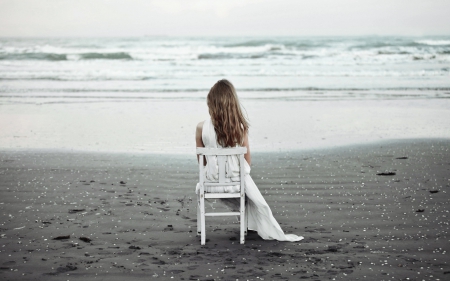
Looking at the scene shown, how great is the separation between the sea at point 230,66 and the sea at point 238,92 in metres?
0.06

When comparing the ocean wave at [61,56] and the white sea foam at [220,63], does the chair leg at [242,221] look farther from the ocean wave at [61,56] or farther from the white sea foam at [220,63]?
the ocean wave at [61,56]

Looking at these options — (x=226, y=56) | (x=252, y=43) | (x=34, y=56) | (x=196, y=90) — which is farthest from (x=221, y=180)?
(x=252, y=43)

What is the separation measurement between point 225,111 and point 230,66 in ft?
69.9

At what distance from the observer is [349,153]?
8.43 m

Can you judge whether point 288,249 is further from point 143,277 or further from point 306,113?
point 306,113

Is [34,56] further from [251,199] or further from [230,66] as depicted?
[251,199]

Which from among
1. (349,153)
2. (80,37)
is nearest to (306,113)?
(349,153)

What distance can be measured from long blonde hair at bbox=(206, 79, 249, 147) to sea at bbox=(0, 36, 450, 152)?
104 centimetres

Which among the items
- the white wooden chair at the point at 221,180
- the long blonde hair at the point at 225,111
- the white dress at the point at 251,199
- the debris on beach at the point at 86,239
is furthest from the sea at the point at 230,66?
the debris on beach at the point at 86,239

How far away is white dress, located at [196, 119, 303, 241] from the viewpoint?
454cm

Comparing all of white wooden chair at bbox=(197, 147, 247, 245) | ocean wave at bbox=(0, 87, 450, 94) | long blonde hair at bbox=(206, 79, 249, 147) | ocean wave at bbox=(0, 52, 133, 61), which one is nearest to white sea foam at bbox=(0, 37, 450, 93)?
ocean wave at bbox=(0, 52, 133, 61)

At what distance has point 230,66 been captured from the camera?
25.5 m

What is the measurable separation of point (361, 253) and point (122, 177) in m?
3.77

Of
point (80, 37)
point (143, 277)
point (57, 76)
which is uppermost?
point (80, 37)
